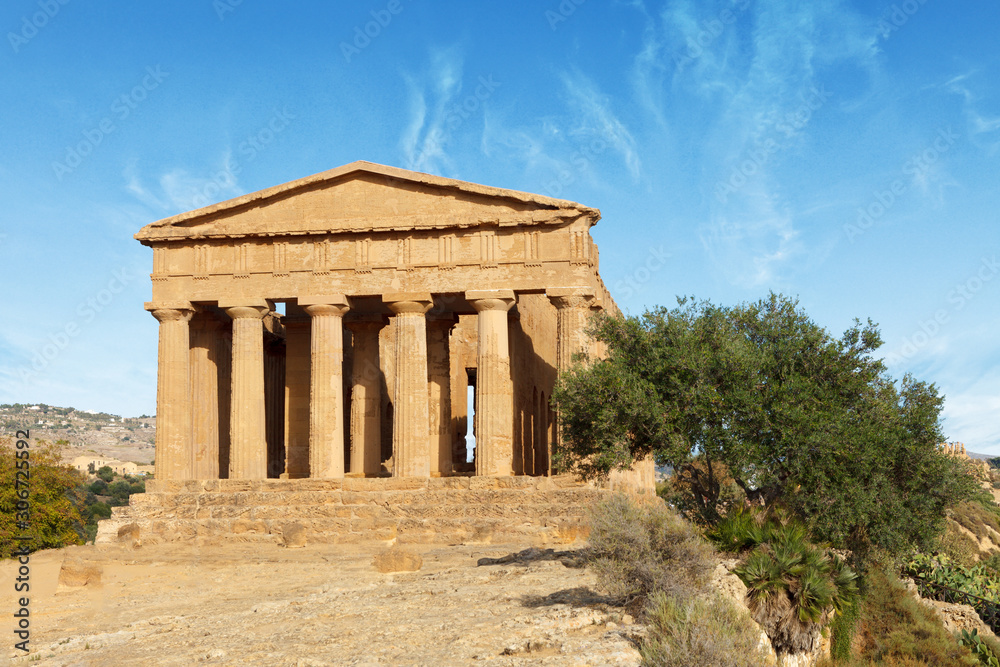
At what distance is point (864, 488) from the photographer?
17.5 meters

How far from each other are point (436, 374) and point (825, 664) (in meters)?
17.8

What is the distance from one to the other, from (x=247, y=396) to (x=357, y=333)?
15.9 feet

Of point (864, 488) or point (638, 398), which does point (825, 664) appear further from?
point (638, 398)

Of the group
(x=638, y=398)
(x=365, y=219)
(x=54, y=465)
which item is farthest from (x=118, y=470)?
(x=638, y=398)

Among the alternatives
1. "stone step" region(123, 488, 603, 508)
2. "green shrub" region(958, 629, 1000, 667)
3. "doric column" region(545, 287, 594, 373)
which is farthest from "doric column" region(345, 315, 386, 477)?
"green shrub" region(958, 629, 1000, 667)

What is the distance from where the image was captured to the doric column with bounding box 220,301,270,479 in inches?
1138

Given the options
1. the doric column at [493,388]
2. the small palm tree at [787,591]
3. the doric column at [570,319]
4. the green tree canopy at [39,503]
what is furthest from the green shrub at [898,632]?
the green tree canopy at [39,503]

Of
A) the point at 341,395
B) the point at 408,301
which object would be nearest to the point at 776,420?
the point at 408,301

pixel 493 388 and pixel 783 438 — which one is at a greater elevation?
pixel 493 388

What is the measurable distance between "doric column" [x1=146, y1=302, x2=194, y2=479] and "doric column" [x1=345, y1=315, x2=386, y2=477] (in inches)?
202

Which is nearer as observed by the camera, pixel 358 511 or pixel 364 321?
pixel 358 511

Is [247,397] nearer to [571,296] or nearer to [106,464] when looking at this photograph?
[571,296]

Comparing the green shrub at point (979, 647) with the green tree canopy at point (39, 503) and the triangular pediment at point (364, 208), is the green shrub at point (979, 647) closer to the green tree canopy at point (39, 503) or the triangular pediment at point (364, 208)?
the triangular pediment at point (364, 208)

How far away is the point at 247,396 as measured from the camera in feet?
95.8
